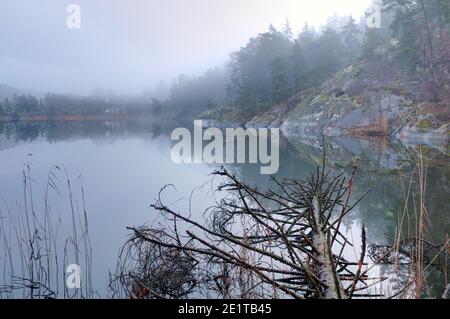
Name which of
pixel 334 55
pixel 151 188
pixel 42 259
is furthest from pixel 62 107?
pixel 42 259

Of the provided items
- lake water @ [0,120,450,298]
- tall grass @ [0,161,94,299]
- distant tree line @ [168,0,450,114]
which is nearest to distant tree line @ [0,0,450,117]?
distant tree line @ [168,0,450,114]

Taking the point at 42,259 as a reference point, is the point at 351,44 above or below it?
above

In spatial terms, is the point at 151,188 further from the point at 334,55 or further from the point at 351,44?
the point at 351,44

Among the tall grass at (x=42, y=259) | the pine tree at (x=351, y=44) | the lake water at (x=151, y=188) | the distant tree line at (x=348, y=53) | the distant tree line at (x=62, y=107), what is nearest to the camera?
the tall grass at (x=42, y=259)

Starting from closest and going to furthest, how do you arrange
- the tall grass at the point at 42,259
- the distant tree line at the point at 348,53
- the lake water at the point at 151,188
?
the tall grass at the point at 42,259, the lake water at the point at 151,188, the distant tree line at the point at 348,53

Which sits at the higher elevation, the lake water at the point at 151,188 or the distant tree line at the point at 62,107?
the distant tree line at the point at 62,107

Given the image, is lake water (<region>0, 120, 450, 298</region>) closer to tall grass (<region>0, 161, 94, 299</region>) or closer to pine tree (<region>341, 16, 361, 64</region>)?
tall grass (<region>0, 161, 94, 299</region>)

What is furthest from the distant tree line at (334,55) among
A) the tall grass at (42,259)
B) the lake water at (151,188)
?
the tall grass at (42,259)

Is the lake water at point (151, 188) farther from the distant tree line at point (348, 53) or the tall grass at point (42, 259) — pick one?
the distant tree line at point (348, 53)

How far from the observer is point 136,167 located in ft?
58.7

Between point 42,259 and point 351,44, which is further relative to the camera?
point 351,44

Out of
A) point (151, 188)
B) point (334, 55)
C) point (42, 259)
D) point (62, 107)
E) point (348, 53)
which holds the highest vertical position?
point (348, 53)
